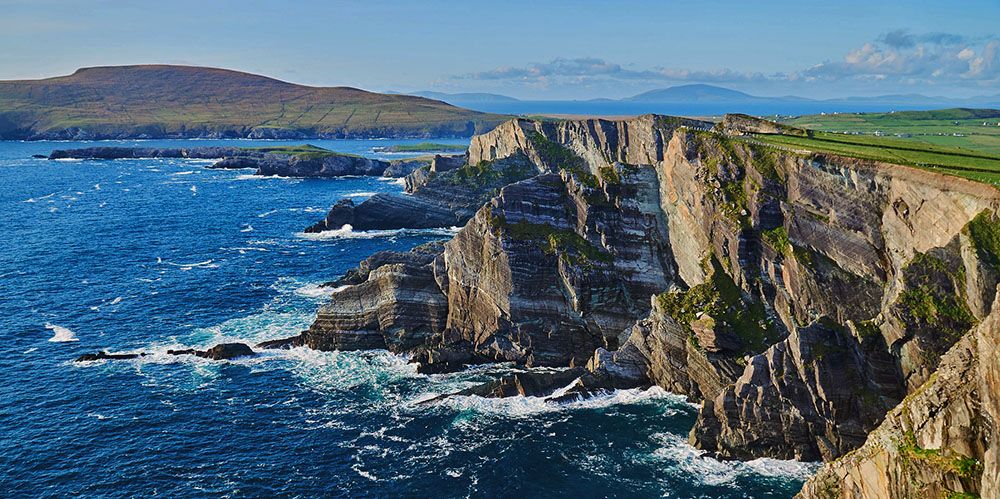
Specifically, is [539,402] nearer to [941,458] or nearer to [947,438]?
[947,438]

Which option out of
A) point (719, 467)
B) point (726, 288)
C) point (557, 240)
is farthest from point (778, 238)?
point (557, 240)

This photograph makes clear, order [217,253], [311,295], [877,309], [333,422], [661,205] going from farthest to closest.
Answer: [217,253]
[311,295]
[661,205]
[333,422]
[877,309]

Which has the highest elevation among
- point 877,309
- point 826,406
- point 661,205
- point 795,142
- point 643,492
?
point 795,142

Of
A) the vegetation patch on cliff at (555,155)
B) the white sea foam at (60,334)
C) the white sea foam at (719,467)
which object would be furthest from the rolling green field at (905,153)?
the white sea foam at (60,334)

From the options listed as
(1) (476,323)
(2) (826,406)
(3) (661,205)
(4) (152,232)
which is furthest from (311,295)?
(2) (826,406)

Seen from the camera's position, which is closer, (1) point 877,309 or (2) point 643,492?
(2) point 643,492

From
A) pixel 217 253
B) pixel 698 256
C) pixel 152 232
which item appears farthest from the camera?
pixel 152 232

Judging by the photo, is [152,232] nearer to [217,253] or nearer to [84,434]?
[217,253]
